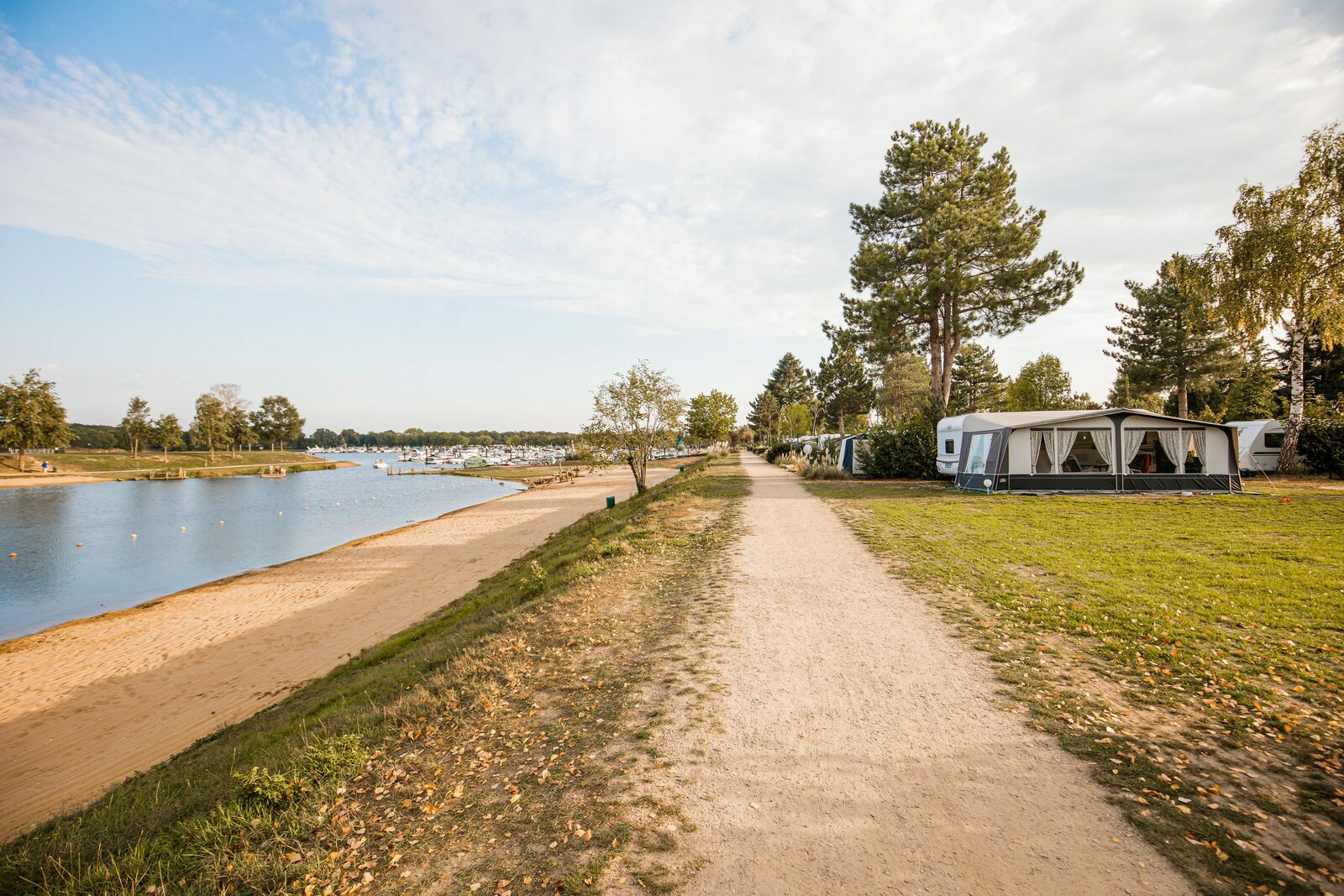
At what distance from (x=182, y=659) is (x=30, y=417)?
213 feet

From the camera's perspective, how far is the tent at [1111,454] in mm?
15438

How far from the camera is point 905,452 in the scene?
22.2 meters

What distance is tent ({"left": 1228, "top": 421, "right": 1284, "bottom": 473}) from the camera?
66.7 ft

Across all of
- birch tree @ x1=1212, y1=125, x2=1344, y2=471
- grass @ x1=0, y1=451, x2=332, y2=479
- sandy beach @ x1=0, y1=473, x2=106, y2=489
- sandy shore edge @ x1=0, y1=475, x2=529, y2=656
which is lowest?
sandy shore edge @ x1=0, y1=475, x2=529, y2=656

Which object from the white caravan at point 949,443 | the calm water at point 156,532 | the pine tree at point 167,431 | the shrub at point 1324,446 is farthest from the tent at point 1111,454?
the pine tree at point 167,431

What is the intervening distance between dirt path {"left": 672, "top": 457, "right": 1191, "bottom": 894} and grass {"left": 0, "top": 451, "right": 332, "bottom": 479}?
78.8m

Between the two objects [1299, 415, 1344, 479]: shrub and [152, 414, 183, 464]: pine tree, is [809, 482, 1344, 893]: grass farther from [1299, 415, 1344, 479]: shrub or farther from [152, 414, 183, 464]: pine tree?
[152, 414, 183, 464]: pine tree

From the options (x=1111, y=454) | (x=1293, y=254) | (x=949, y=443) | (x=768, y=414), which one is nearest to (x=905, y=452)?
(x=949, y=443)

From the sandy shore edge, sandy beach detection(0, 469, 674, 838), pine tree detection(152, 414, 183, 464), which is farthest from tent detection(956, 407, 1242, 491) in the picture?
pine tree detection(152, 414, 183, 464)

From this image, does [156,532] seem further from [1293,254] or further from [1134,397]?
[1134,397]

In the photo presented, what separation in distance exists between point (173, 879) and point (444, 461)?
115831mm

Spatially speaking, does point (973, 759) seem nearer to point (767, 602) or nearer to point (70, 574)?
point (767, 602)

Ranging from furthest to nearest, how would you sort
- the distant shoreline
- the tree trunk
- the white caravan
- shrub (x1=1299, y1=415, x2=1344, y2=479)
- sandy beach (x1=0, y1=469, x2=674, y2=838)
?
1. the distant shoreline
2. the white caravan
3. the tree trunk
4. shrub (x1=1299, y1=415, x2=1344, y2=479)
5. sandy beach (x1=0, y1=469, x2=674, y2=838)

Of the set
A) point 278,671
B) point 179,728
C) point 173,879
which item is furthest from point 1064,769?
point 278,671
